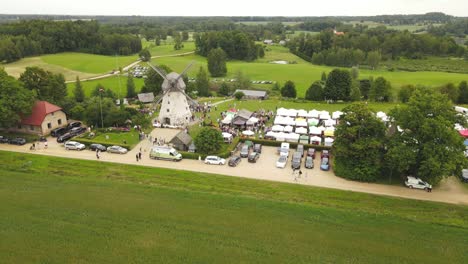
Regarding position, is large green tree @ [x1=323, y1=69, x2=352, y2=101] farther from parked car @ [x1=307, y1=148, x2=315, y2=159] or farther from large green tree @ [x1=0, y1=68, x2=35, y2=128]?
large green tree @ [x1=0, y1=68, x2=35, y2=128]

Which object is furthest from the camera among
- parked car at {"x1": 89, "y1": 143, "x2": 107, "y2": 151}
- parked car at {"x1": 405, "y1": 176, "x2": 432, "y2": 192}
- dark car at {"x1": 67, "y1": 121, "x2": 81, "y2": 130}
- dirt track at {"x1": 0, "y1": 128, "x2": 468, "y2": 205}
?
dark car at {"x1": 67, "y1": 121, "x2": 81, "y2": 130}

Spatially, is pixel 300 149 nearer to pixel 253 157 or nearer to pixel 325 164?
pixel 325 164

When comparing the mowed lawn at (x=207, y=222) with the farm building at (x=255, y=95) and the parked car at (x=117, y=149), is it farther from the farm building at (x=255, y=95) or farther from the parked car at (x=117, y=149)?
the farm building at (x=255, y=95)

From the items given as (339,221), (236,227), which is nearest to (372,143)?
(339,221)

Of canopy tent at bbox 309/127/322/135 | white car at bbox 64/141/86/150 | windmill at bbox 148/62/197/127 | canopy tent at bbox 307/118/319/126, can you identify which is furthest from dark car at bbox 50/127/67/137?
canopy tent at bbox 307/118/319/126

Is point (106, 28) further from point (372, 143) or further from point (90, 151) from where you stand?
point (372, 143)

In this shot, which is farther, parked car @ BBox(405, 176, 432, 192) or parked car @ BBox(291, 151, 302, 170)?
parked car @ BBox(291, 151, 302, 170)

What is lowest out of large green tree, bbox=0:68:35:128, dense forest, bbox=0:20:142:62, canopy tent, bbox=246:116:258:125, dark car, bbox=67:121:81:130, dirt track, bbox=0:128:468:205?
dirt track, bbox=0:128:468:205
